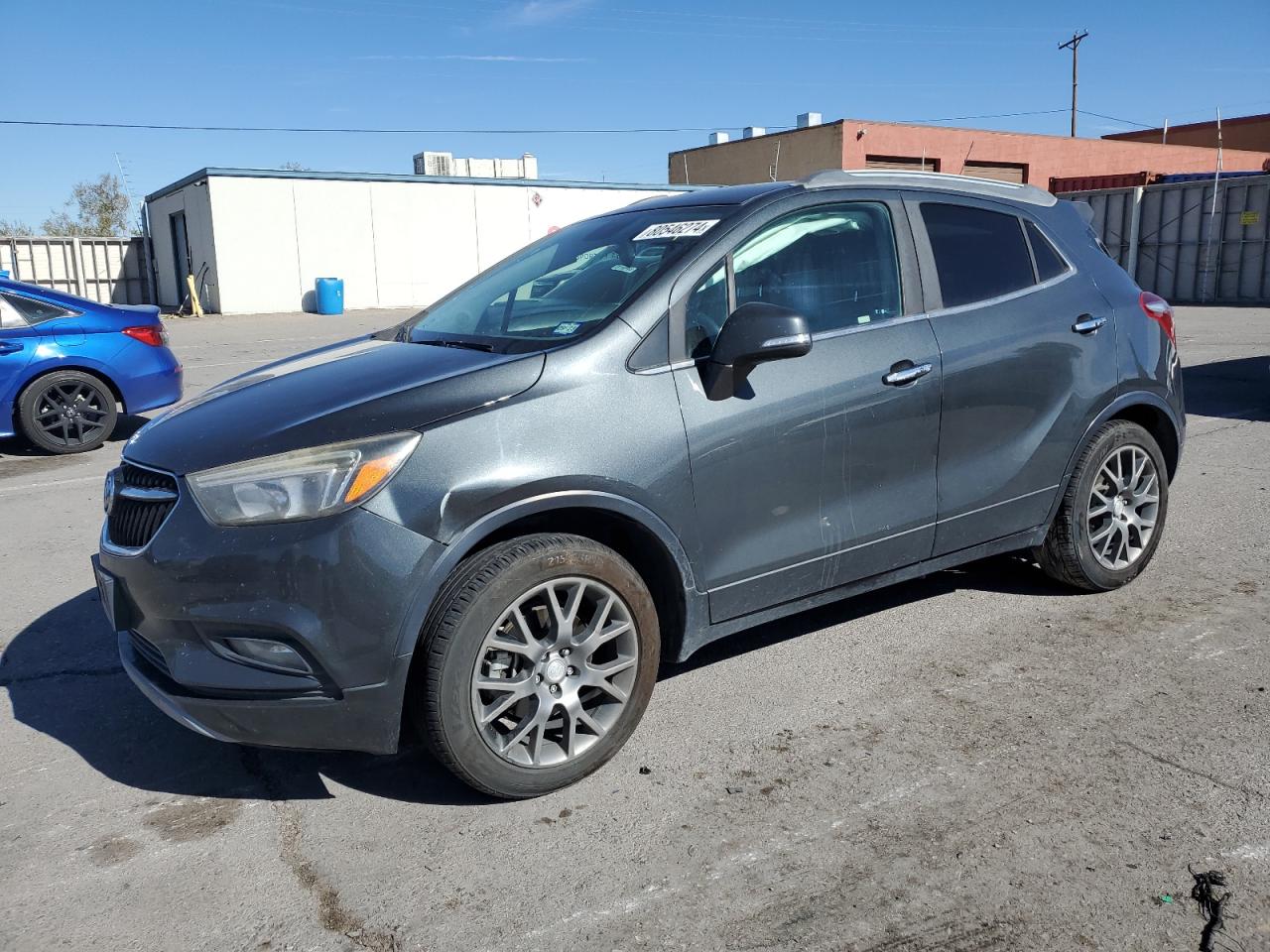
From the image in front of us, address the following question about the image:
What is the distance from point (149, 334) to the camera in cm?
932

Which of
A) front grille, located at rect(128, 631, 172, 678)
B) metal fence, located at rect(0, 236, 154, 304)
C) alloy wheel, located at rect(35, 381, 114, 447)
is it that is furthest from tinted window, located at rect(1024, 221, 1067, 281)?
metal fence, located at rect(0, 236, 154, 304)

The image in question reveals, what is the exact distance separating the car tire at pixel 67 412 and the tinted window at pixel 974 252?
A: 7.70m

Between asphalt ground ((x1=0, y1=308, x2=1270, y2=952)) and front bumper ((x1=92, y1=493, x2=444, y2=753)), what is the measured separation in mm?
383

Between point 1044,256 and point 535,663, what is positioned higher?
point 1044,256

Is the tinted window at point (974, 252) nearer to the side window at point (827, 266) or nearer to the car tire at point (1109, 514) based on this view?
the side window at point (827, 266)

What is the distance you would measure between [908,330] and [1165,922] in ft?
6.89

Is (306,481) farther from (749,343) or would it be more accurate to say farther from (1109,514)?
(1109,514)

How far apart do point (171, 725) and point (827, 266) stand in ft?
9.32

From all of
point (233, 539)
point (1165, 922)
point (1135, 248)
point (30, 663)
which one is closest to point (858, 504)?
point (1165, 922)

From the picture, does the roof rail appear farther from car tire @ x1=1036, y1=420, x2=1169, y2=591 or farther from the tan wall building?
the tan wall building

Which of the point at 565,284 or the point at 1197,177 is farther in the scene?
the point at 1197,177

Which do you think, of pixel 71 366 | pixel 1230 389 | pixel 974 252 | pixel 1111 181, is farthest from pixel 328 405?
pixel 1111 181

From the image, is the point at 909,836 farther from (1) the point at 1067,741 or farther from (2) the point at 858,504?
(2) the point at 858,504

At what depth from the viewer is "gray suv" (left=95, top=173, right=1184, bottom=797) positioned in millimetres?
2840
